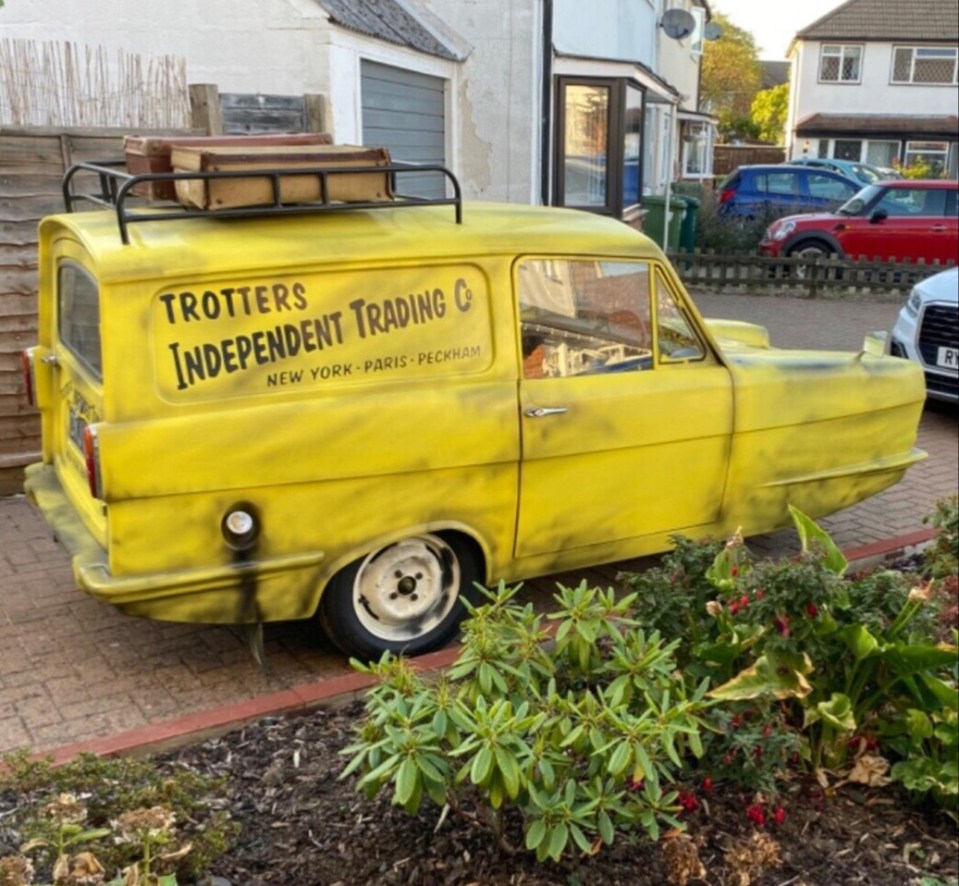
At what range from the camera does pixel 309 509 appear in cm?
425

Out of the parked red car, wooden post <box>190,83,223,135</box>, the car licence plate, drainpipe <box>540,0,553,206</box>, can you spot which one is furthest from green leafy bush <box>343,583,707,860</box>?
the parked red car

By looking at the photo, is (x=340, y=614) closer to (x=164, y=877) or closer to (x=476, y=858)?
(x=476, y=858)

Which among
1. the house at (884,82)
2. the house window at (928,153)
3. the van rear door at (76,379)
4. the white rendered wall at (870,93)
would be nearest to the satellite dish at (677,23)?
the van rear door at (76,379)

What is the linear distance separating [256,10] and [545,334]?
5.31m

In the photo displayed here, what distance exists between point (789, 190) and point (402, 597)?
1843cm

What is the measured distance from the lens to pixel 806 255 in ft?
56.7

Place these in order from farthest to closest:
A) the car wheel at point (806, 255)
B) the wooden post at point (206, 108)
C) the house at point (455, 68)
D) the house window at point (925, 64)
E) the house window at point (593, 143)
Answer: the house window at point (925, 64), the car wheel at point (806, 255), the house window at point (593, 143), the house at point (455, 68), the wooden post at point (206, 108)

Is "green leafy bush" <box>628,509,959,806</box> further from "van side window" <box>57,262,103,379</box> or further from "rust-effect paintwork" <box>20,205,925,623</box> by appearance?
"van side window" <box>57,262,103,379</box>

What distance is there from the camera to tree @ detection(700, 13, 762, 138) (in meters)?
59.4

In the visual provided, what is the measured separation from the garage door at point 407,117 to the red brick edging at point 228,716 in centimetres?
682

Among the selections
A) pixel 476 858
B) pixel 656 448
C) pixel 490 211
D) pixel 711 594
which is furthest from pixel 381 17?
pixel 476 858

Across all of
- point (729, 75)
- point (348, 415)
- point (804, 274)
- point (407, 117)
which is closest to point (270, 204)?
point (348, 415)

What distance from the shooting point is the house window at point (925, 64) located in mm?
43469

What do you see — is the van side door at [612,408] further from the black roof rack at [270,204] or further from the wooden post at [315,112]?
the wooden post at [315,112]
